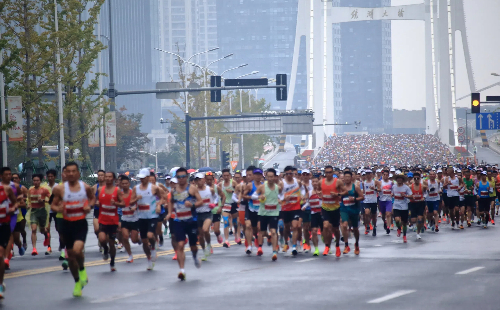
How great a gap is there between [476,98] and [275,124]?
1671 inches

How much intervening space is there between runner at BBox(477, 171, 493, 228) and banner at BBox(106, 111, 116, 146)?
17.2m

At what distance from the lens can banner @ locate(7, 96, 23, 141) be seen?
29.0 m

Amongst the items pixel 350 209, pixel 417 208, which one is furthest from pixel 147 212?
pixel 417 208

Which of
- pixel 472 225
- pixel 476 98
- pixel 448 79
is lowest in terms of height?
pixel 472 225

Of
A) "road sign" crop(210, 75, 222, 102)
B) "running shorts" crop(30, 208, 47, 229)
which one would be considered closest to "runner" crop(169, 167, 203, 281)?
"running shorts" crop(30, 208, 47, 229)

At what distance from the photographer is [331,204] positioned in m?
16.3

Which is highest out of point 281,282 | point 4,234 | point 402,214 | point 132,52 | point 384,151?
point 132,52

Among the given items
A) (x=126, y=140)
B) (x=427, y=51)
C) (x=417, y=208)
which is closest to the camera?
(x=417, y=208)

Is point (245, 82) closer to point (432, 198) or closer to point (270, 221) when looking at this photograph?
point (432, 198)

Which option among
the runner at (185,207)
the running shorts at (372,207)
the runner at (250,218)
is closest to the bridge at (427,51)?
the running shorts at (372,207)

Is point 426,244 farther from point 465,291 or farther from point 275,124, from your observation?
point 275,124

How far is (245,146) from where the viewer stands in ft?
309

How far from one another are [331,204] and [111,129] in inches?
889

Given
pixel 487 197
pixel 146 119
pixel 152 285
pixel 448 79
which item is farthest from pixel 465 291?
pixel 146 119
